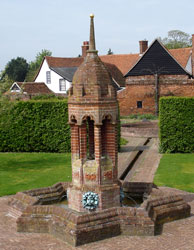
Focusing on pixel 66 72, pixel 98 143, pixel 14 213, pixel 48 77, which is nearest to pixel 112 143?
pixel 98 143

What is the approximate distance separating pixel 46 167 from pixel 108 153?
7871 mm

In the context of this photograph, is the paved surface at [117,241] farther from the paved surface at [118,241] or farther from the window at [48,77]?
the window at [48,77]

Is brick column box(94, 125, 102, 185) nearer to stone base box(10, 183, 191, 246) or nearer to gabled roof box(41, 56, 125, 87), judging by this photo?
stone base box(10, 183, 191, 246)

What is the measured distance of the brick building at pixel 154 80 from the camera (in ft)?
125

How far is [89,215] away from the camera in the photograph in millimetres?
9086

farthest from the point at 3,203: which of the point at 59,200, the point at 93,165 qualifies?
the point at 93,165

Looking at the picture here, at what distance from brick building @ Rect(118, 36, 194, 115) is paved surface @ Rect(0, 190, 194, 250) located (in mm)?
29671

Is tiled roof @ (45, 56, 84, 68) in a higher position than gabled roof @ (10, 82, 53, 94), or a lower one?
higher

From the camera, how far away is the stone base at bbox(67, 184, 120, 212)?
10.0 metres

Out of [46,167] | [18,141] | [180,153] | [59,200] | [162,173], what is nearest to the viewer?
[59,200]

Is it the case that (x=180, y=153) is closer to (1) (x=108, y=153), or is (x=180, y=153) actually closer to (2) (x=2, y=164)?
(2) (x=2, y=164)

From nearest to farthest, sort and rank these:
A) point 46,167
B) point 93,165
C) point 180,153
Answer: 1. point 93,165
2. point 46,167
3. point 180,153

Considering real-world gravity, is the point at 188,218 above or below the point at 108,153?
below

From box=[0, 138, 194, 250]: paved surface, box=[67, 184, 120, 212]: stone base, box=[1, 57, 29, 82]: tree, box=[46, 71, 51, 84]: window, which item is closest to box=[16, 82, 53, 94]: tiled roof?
box=[46, 71, 51, 84]: window
